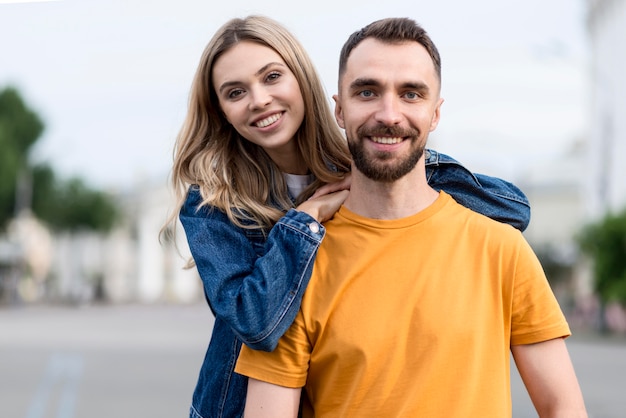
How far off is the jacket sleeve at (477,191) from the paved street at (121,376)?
29.0ft

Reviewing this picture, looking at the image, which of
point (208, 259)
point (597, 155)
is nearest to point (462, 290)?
point (208, 259)

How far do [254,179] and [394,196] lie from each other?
26.4 inches

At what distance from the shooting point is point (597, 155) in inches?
2090

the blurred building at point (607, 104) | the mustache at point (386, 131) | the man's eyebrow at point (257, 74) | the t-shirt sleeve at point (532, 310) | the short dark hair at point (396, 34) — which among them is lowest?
the t-shirt sleeve at point (532, 310)

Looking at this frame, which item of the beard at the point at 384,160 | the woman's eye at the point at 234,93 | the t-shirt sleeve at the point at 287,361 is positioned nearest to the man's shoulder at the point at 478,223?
the beard at the point at 384,160

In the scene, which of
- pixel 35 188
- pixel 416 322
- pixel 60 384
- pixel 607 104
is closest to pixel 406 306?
pixel 416 322

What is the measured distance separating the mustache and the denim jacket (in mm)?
314

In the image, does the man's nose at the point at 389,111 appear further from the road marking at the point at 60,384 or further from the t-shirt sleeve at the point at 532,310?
the road marking at the point at 60,384

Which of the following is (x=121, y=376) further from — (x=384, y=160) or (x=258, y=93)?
(x=384, y=160)

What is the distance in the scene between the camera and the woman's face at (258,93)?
11.3 feet

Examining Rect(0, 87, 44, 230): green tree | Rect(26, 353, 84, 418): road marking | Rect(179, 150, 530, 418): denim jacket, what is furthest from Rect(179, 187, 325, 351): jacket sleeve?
Rect(0, 87, 44, 230): green tree

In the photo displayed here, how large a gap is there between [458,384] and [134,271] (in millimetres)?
101770

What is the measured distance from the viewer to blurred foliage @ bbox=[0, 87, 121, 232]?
61.6 meters

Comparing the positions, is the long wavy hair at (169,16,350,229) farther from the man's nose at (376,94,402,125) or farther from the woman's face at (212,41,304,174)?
the man's nose at (376,94,402,125)
